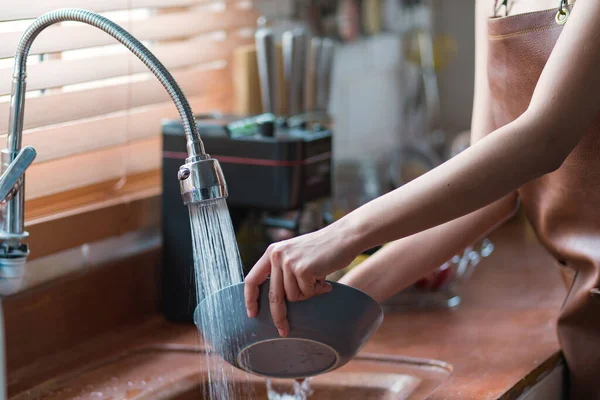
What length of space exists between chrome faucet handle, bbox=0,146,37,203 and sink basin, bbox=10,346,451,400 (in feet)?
1.02

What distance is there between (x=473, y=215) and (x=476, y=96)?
0.19 m

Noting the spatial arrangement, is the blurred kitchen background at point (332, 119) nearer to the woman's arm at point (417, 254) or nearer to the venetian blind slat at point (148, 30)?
the venetian blind slat at point (148, 30)

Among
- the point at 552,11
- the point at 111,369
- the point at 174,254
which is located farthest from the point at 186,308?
the point at 552,11

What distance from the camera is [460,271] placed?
5.14 feet

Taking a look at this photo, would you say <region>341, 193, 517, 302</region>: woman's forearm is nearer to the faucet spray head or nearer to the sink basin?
the sink basin

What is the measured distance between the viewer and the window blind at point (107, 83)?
1212 millimetres

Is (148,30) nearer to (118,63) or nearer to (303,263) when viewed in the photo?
(118,63)

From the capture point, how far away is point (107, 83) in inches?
54.0

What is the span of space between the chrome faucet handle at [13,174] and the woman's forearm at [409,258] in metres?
0.41

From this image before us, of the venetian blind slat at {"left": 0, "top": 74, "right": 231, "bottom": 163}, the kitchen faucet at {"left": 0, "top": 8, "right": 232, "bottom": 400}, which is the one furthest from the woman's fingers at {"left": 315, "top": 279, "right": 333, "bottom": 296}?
the venetian blind slat at {"left": 0, "top": 74, "right": 231, "bottom": 163}

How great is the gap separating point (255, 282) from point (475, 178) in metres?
0.24

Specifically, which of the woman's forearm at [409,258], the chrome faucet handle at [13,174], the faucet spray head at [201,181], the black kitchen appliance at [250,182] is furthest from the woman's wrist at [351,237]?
the black kitchen appliance at [250,182]

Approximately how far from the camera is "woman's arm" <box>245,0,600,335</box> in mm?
834

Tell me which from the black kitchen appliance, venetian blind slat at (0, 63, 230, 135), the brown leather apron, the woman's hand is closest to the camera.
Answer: the woman's hand
